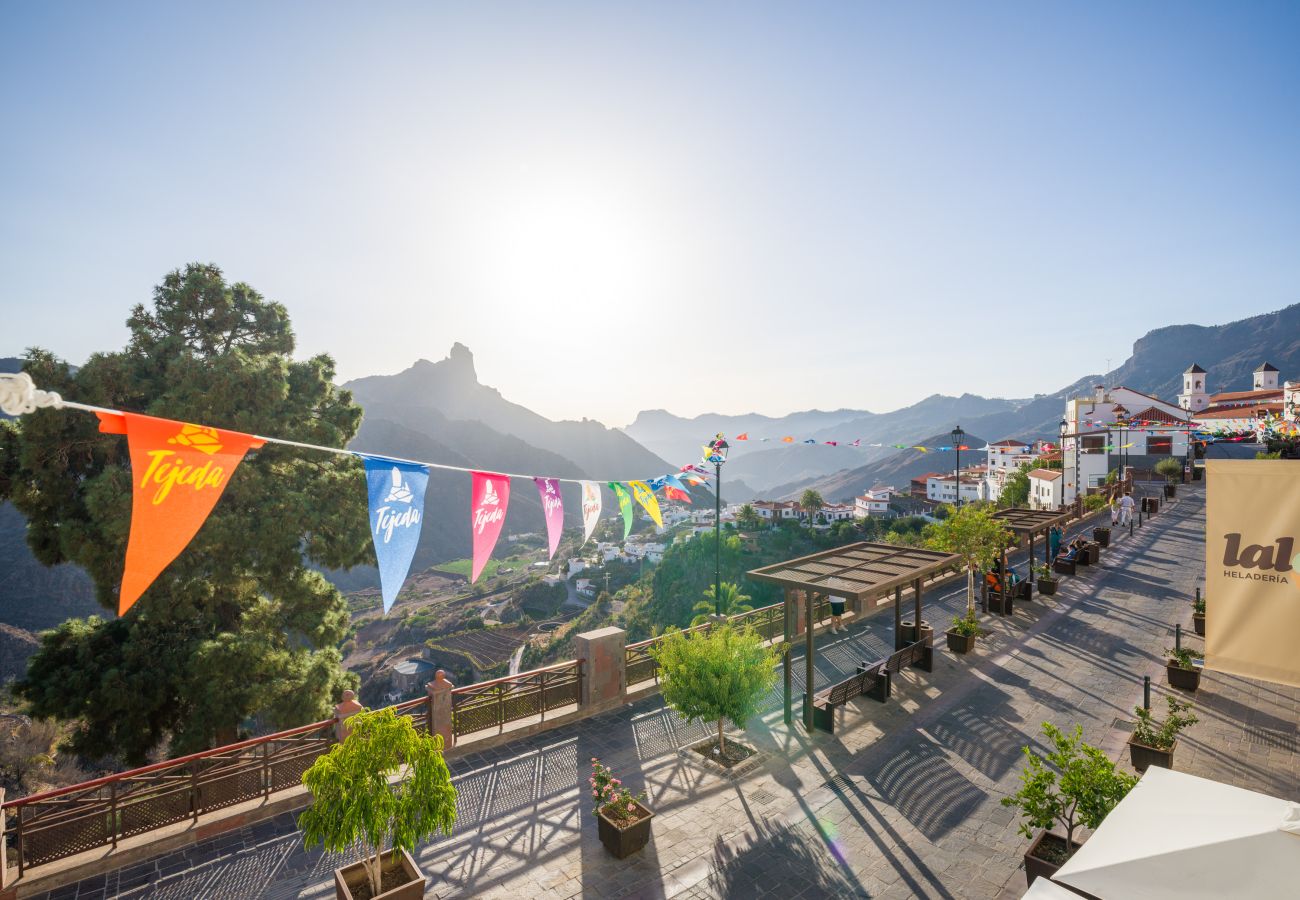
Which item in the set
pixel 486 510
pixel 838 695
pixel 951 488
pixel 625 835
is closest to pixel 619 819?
pixel 625 835

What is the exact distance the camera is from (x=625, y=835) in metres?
7.74

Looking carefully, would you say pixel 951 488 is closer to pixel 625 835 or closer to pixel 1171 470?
pixel 1171 470

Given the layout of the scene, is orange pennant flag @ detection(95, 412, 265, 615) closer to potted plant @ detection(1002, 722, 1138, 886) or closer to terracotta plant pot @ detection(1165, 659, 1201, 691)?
potted plant @ detection(1002, 722, 1138, 886)

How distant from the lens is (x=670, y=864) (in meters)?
7.72

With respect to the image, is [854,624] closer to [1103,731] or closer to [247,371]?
[1103,731]

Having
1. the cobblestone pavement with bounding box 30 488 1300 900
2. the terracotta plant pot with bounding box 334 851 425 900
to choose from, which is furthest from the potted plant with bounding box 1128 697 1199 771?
the terracotta plant pot with bounding box 334 851 425 900

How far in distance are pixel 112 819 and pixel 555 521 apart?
7.35 meters

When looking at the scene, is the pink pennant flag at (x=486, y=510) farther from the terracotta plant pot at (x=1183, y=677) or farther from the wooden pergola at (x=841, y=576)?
the terracotta plant pot at (x=1183, y=677)

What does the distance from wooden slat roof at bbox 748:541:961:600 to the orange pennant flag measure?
8495 millimetres

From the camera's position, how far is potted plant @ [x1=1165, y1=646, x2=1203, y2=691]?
40.9 ft

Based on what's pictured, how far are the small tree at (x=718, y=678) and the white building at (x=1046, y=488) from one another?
5902 cm

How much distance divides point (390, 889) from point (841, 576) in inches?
339

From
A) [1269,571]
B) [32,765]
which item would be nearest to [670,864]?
[1269,571]

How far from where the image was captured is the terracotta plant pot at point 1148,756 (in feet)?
29.9
